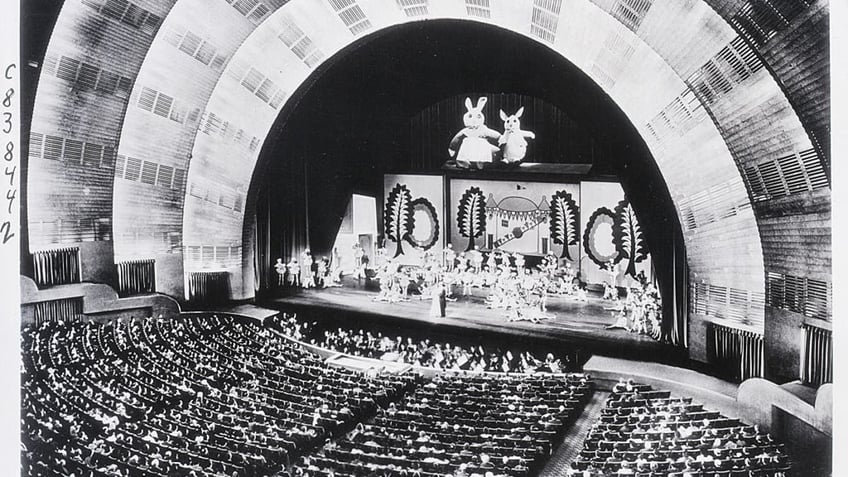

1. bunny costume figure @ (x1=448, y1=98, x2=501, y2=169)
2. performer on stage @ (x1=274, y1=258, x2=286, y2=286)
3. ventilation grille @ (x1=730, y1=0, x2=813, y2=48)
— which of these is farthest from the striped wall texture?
bunny costume figure @ (x1=448, y1=98, x2=501, y2=169)

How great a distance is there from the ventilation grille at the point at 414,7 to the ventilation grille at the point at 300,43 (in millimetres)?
3117

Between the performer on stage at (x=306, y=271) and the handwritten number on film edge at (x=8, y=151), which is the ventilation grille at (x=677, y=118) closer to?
the handwritten number on film edge at (x=8, y=151)

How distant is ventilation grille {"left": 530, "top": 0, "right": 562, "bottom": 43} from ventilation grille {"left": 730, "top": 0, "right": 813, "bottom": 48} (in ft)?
16.4

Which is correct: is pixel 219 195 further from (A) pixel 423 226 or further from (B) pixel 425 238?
(B) pixel 425 238

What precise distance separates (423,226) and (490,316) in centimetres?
605

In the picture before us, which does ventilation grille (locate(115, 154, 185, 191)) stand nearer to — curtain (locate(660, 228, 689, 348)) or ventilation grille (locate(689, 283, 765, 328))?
curtain (locate(660, 228, 689, 348))

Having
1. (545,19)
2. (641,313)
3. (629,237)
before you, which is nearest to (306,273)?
(629,237)

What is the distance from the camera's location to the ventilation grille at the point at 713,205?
45.4ft

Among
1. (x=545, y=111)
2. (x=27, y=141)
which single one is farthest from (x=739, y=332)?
(x=27, y=141)

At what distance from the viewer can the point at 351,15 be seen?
19.1m

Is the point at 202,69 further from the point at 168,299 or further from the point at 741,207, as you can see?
the point at 741,207

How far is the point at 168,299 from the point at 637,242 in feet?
43.5

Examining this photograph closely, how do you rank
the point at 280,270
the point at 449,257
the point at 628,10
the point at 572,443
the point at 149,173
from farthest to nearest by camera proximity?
the point at 280,270 → the point at 449,257 → the point at 149,173 → the point at 628,10 → the point at 572,443

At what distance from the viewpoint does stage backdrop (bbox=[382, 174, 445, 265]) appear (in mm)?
23391
